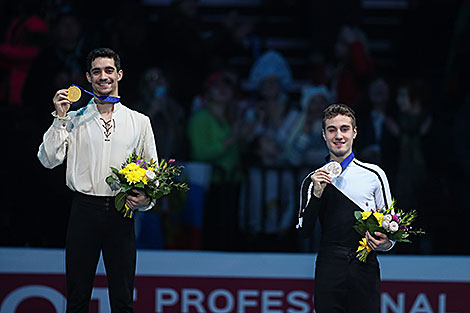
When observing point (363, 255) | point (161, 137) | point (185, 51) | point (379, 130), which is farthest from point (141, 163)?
point (379, 130)

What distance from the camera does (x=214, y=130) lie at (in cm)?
822

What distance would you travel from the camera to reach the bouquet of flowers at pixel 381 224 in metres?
4.83

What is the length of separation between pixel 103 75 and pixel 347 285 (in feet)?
7.23

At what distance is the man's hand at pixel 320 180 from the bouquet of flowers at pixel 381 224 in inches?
11.5

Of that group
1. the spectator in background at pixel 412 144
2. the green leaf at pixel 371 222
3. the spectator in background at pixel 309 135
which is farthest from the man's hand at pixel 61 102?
the spectator in background at pixel 412 144

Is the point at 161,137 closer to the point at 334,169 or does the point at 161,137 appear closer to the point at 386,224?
the point at 334,169

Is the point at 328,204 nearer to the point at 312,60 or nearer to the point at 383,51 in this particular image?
the point at 312,60

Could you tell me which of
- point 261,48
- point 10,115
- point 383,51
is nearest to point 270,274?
point 10,115

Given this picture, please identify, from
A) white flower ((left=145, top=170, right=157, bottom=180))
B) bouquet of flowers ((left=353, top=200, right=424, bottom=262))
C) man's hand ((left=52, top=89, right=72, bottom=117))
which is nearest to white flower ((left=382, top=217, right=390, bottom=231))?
bouquet of flowers ((left=353, top=200, right=424, bottom=262))

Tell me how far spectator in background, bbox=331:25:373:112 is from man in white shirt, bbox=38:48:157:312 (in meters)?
4.45

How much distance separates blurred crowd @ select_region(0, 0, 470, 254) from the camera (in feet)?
25.5

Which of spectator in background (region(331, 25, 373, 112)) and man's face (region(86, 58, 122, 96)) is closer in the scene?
man's face (region(86, 58, 122, 96))

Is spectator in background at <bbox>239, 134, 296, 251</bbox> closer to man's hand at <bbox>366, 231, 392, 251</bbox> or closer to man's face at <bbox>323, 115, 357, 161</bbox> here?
man's face at <bbox>323, 115, 357, 161</bbox>

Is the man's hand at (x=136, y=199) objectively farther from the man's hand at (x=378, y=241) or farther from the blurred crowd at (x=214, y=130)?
the blurred crowd at (x=214, y=130)
